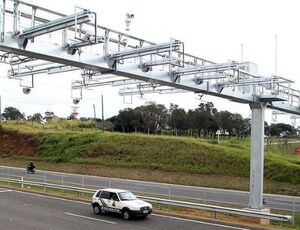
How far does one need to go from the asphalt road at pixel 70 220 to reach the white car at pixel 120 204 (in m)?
0.31

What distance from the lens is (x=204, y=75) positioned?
65.2ft

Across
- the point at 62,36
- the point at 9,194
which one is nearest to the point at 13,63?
the point at 62,36

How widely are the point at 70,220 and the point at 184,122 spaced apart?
236 ft

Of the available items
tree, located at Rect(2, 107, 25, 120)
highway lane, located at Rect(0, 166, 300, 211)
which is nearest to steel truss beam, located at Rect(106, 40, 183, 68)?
highway lane, located at Rect(0, 166, 300, 211)

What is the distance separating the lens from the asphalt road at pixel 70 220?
1825cm

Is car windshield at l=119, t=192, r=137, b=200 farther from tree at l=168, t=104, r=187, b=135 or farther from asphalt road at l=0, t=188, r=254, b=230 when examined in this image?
tree at l=168, t=104, r=187, b=135

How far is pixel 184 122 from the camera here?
9088 centimetres

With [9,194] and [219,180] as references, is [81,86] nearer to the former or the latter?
[9,194]

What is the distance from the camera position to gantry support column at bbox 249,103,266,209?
20469mm

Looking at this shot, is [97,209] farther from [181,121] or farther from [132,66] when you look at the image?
[181,121]

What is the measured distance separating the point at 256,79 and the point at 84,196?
13.6 metres

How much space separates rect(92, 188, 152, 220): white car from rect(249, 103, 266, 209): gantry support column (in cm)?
473

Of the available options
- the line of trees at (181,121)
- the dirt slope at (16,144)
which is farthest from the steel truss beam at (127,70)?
the line of trees at (181,121)

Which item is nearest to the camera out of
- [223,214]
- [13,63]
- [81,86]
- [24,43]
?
[24,43]
